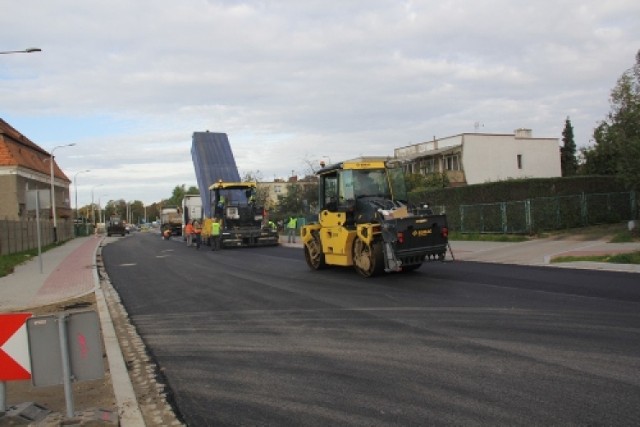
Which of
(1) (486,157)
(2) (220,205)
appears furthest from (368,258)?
(1) (486,157)

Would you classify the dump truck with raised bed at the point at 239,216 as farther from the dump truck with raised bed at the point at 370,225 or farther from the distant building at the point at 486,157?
the distant building at the point at 486,157

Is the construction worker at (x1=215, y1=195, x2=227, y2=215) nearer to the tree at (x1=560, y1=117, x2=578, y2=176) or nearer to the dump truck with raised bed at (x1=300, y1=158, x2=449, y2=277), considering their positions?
the dump truck with raised bed at (x1=300, y1=158, x2=449, y2=277)

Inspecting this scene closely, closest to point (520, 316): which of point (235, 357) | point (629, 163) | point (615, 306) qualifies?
point (615, 306)

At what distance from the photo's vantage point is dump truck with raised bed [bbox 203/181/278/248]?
29578mm

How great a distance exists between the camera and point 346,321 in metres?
8.95

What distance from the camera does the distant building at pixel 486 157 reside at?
5050cm

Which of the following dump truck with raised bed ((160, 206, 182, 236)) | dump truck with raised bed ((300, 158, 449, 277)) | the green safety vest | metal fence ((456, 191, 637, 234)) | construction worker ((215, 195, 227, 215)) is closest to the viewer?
dump truck with raised bed ((300, 158, 449, 277))

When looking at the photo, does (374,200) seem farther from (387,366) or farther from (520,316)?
(387,366)

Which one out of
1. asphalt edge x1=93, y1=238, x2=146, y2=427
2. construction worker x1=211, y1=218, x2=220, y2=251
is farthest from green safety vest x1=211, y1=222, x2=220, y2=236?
asphalt edge x1=93, y1=238, x2=146, y2=427

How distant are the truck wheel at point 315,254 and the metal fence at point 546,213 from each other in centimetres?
1054

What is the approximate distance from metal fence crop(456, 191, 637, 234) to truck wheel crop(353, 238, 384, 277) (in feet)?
36.9

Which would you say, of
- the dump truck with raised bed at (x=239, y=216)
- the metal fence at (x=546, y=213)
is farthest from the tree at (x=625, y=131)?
the dump truck with raised bed at (x=239, y=216)

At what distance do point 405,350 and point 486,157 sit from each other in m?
46.8

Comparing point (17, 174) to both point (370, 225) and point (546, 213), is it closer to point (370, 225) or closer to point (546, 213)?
point (546, 213)
